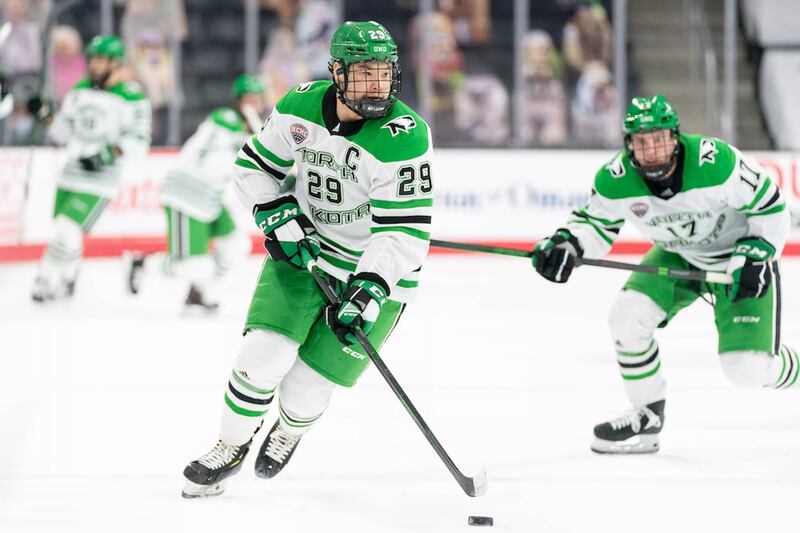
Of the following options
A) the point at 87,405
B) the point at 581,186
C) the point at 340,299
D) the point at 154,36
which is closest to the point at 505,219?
the point at 581,186

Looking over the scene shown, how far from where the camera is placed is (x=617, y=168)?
3537 millimetres

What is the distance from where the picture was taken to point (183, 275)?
634 cm

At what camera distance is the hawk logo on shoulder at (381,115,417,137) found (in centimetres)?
290

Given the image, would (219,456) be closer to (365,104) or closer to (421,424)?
(421,424)

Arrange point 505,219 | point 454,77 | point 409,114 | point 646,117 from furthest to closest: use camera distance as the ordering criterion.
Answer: point 454,77 < point 505,219 < point 646,117 < point 409,114

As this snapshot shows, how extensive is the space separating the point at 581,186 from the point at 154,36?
3288mm

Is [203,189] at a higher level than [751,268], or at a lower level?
lower

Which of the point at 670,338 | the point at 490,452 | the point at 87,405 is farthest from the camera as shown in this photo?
the point at 670,338

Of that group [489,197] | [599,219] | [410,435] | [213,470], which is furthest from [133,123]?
[213,470]

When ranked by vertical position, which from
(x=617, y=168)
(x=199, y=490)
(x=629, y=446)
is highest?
(x=617, y=168)

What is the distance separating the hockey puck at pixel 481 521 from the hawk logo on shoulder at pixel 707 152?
121 cm

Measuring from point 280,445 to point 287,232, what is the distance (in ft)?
1.83

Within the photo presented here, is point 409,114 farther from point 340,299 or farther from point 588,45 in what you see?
point 588,45

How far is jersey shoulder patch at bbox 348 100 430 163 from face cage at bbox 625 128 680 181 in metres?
0.70
